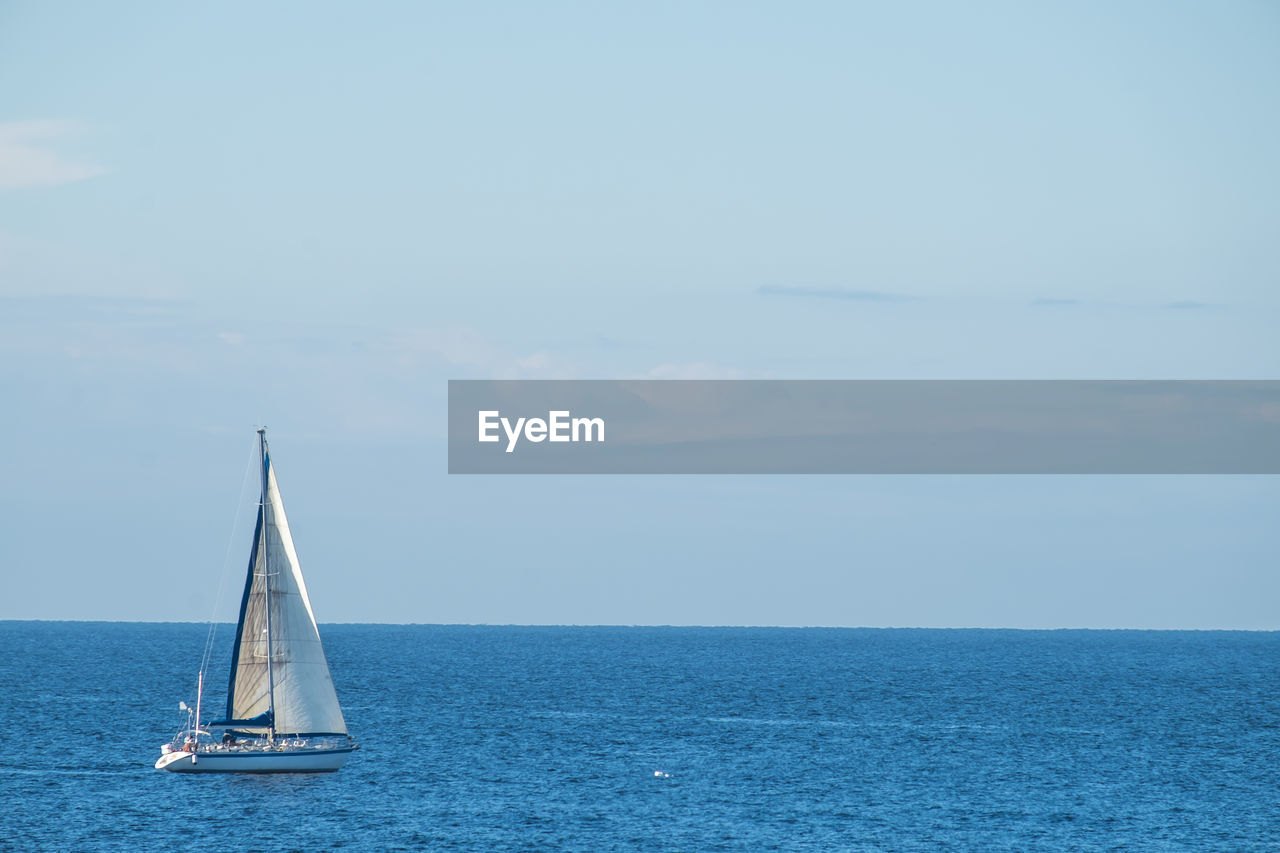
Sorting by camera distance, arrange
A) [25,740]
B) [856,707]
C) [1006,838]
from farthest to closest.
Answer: [856,707]
[25,740]
[1006,838]

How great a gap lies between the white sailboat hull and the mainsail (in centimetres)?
162

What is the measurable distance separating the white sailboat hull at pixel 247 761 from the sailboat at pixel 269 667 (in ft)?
0.21

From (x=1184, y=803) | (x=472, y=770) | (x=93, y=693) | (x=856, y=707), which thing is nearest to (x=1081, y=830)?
(x=1184, y=803)

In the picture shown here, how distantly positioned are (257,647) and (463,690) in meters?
81.5

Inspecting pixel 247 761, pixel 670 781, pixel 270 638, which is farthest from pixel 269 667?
pixel 670 781

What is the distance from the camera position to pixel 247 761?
3541 inches

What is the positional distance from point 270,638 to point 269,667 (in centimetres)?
184

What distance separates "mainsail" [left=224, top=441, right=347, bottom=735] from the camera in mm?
90938

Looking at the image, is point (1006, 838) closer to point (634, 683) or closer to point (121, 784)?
point (121, 784)

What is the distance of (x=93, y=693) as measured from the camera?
157500mm

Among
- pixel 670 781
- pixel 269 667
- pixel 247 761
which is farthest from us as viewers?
pixel 670 781

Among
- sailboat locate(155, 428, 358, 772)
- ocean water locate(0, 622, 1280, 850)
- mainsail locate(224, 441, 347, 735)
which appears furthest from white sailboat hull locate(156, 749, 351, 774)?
mainsail locate(224, 441, 347, 735)

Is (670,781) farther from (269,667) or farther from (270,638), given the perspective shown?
(270,638)

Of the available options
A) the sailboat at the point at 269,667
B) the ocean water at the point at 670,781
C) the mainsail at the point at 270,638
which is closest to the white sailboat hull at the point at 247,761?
the sailboat at the point at 269,667
